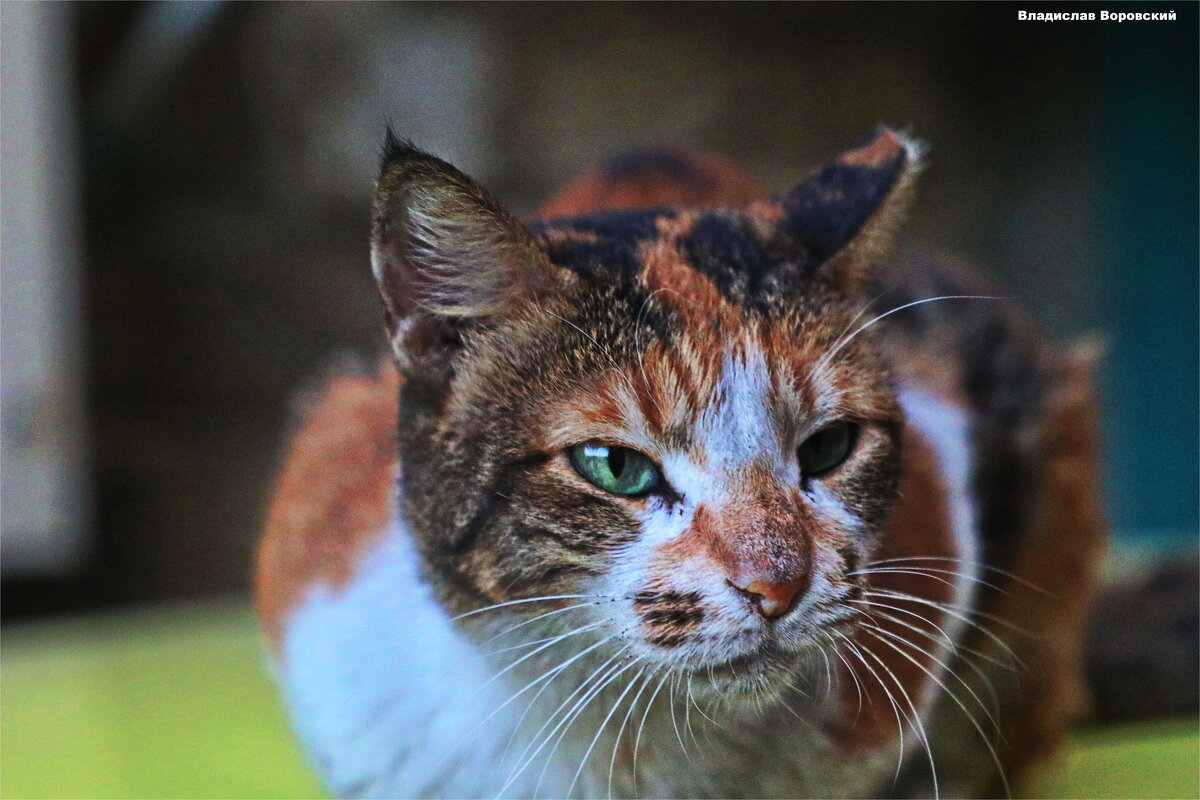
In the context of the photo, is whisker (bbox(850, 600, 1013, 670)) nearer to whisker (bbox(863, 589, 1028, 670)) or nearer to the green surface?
whisker (bbox(863, 589, 1028, 670))

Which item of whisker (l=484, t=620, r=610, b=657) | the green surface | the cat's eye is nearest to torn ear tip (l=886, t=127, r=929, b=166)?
the cat's eye

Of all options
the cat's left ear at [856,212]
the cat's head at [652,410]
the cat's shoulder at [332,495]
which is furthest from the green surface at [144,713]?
the cat's left ear at [856,212]

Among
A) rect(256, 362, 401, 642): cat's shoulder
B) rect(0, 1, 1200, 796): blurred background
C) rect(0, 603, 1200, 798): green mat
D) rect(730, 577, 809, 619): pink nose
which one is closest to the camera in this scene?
rect(730, 577, 809, 619): pink nose

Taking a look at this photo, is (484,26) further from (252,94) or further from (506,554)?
(506,554)

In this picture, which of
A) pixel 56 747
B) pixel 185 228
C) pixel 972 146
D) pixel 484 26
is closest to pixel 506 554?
pixel 56 747

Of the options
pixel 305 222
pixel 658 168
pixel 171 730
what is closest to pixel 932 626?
pixel 658 168

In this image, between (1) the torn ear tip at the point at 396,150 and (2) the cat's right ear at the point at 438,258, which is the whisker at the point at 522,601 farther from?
(1) the torn ear tip at the point at 396,150
